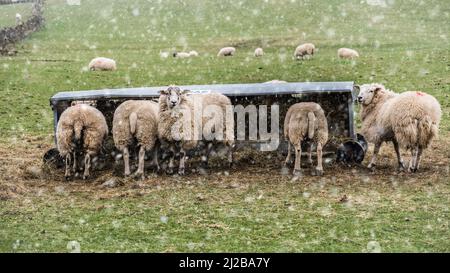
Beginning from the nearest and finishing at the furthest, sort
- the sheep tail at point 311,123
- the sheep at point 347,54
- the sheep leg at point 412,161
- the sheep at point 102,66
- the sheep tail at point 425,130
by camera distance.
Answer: the sheep tail at point 425,130
the sheep tail at point 311,123
the sheep leg at point 412,161
the sheep at point 102,66
the sheep at point 347,54

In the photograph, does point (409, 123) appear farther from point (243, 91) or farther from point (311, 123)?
point (243, 91)

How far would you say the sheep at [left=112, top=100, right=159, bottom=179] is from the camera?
11.8m

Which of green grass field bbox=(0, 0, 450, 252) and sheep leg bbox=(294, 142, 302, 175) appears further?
sheep leg bbox=(294, 142, 302, 175)

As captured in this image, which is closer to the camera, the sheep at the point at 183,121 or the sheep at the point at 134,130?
the sheep at the point at 134,130

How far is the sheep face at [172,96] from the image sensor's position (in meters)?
11.8

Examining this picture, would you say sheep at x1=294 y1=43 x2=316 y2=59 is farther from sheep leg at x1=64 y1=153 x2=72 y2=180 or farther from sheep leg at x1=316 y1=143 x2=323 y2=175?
sheep leg at x1=64 y1=153 x2=72 y2=180

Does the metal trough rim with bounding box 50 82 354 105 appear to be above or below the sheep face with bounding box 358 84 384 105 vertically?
above

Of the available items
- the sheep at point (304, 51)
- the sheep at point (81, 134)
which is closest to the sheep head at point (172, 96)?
the sheep at point (81, 134)

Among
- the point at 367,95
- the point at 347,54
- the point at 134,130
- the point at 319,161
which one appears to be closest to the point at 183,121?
the point at 134,130

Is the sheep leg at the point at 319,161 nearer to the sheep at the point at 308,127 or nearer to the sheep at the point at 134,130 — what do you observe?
the sheep at the point at 308,127

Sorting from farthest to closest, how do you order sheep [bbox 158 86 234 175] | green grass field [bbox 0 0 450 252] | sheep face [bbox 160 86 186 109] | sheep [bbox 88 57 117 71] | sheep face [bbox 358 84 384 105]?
1. sheep [bbox 88 57 117 71]
2. sheep face [bbox 358 84 384 105]
3. sheep [bbox 158 86 234 175]
4. sheep face [bbox 160 86 186 109]
5. green grass field [bbox 0 0 450 252]

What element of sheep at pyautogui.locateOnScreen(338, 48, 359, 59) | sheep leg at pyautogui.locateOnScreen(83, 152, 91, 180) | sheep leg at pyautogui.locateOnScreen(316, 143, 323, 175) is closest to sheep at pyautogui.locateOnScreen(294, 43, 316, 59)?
sheep at pyautogui.locateOnScreen(338, 48, 359, 59)

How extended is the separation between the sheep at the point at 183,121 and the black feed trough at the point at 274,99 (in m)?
0.73

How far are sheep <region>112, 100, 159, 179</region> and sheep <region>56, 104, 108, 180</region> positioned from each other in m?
0.34
